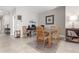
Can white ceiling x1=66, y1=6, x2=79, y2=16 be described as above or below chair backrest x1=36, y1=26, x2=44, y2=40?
above

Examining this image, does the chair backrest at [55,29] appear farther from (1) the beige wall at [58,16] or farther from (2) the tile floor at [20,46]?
(2) the tile floor at [20,46]

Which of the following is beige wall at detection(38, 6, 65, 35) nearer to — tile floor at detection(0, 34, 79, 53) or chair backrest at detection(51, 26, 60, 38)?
chair backrest at detection(51, 26, 60, 38)

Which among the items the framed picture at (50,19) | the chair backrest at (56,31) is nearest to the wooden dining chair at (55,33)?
the chair backrest at (56,31)

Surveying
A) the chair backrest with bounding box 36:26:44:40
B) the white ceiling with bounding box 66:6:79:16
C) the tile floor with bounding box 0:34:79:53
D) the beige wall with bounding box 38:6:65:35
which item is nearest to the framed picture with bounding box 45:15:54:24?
the beige wall with bounding box 38:6:65:35

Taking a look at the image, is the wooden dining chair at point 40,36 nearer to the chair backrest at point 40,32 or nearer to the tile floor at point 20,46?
the chair backrest at point 40,32

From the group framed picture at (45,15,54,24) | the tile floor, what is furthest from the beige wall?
the tile floor

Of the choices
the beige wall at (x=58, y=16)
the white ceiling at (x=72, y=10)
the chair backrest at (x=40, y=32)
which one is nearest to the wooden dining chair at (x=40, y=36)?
the chair backrest at (x=40, y=32)

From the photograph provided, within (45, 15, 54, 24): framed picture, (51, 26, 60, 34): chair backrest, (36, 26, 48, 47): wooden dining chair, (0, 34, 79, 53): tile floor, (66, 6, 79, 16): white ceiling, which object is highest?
(66, 6, 79, 16): white ceiling

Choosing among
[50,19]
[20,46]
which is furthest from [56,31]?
[20,46]

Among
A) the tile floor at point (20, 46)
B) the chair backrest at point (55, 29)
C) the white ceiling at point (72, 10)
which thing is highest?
the white ceiling at point (72, 10)

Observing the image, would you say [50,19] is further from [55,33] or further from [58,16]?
[55,33]

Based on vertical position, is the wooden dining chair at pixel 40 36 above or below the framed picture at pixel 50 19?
below

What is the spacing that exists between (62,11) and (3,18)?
111 cm

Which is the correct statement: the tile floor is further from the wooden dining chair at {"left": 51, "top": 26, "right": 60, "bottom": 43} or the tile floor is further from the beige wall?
the beige wall
